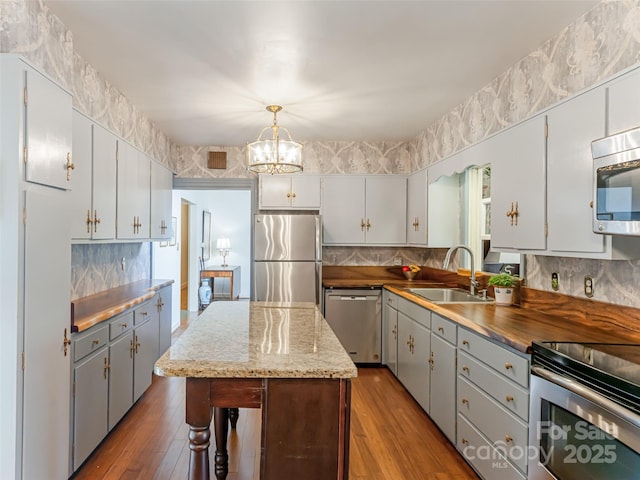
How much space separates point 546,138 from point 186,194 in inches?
251

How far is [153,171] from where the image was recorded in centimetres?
381

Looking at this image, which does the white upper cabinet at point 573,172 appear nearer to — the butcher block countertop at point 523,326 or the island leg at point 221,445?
the butcher block countertop at point 523,326

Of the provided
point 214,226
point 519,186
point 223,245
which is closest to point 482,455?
point 519,186

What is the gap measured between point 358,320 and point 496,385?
2.28 m

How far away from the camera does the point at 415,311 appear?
324 centimetres

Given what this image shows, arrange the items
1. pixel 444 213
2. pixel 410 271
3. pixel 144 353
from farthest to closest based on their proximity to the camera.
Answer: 1. pixel 410 271
2. pixel 444 213
3. pixel 144 353

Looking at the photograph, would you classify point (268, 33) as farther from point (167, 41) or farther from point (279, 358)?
point (279, 358)

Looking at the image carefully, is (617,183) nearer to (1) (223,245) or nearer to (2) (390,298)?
(2) (390,298)

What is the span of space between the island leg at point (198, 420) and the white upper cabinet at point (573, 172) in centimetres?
183

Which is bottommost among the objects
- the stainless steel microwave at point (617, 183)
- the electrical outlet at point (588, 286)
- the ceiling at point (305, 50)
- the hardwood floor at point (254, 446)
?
the hardwood floor at point (254, 446)

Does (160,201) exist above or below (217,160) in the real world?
below

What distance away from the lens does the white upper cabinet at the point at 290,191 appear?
4594mm

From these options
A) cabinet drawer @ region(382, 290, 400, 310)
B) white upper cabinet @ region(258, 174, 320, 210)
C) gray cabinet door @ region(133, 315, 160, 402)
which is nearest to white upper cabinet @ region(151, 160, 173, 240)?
gray cabinet door @ region(133, 315, 160, 402)

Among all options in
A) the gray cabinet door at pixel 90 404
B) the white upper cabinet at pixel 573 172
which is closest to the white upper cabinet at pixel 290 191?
the gray cabinet door at pixel 90 404
